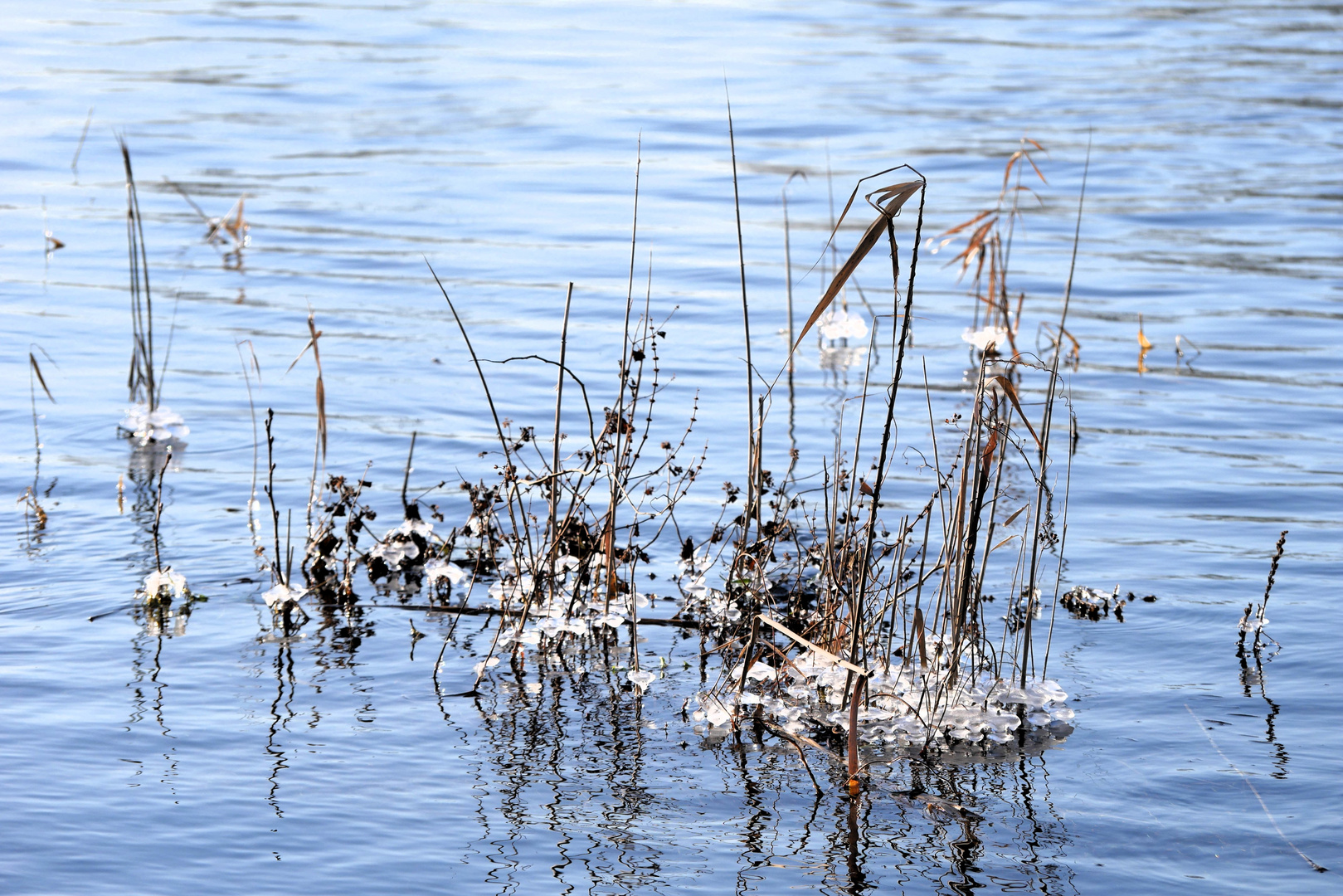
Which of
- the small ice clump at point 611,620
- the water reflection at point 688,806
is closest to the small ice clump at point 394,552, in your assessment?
the water reflection at point 688,806

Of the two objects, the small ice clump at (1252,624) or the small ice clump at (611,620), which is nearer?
the small ice clump at (611,620)

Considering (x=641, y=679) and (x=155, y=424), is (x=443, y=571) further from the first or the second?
(x=155, y=424)

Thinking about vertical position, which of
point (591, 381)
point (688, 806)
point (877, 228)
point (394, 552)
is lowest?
point (688, 806)

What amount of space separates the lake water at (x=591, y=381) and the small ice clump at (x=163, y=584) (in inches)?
4.2

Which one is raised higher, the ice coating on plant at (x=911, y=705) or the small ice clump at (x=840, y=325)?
the small ice clump at (x=840, y=325)

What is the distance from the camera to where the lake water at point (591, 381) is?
Result: 161 inches

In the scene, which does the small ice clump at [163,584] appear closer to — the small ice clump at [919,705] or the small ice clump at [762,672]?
the small ice clump at [919,705]

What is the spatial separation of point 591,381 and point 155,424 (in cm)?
257

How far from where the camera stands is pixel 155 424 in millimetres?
7371

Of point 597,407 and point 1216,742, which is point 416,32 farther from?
point 1216,742

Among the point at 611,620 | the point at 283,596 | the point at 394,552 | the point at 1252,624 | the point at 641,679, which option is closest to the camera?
the point at 641,679

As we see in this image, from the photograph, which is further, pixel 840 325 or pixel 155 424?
pixel 840 325

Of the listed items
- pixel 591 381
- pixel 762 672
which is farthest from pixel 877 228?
pixel 591 381

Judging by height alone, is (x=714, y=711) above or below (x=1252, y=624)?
below
